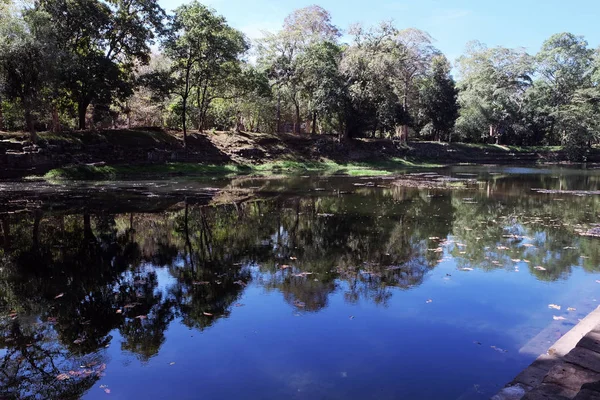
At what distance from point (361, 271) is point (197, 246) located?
4203 millimetres

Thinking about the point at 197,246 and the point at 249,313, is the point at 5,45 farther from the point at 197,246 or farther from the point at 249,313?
the point at 249,313

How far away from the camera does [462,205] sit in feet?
59.2

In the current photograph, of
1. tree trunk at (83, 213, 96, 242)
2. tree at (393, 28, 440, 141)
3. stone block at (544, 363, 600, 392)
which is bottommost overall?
tree trunk at (83, 213, 96, 242)

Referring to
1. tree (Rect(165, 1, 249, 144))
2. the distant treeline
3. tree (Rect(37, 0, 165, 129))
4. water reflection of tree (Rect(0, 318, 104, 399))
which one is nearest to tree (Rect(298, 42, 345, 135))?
the distant treeline

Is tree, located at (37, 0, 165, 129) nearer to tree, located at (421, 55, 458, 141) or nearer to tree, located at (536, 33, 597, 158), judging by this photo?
tree, located at (421, 55, 458, 141)

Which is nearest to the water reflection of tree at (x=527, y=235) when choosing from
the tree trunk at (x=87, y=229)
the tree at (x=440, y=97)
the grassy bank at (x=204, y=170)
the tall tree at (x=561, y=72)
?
the tree trunk at (x=87, y=229)

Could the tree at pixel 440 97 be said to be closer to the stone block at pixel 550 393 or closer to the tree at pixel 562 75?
the tree at pixel 562 75

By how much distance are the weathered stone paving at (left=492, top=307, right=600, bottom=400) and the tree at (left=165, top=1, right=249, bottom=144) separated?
34371mm

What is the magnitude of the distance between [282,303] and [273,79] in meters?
40.5

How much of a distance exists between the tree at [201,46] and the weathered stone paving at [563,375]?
113 ft

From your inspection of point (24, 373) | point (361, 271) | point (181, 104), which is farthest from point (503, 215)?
point (181, 104)

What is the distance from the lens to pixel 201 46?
118 ft

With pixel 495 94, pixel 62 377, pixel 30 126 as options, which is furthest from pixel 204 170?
pixel 495 94

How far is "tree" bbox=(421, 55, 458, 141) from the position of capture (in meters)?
53.2
